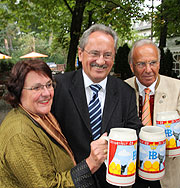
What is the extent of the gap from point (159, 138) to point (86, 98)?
0.81m

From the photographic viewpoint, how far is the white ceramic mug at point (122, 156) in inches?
46.6

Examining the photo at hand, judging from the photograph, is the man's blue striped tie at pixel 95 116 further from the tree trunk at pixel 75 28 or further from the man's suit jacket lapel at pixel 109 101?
the tree trunk at pixel 75 28

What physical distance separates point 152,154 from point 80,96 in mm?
843

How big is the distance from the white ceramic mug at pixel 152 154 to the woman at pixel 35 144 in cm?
23

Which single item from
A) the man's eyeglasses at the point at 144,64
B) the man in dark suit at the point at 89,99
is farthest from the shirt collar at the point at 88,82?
the man's eyeglasses at the point at 144,64

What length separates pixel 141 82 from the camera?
7.39 ft

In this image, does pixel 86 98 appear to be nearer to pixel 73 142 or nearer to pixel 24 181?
pixel 73 142

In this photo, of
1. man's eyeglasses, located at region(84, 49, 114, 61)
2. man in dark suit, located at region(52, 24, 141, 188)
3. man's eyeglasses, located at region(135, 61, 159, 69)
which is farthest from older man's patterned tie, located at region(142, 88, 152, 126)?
man's eyeglasses, located at region(84, 49, 114, 61)

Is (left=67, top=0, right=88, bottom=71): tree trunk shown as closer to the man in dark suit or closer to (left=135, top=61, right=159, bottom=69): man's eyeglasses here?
(left=135, top=61, right=159, bottom=69): man's eyeglasses

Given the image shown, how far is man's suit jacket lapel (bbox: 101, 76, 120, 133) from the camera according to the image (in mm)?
1819

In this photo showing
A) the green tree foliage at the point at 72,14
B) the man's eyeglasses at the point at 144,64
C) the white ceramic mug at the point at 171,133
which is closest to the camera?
the white ceramic mug at the point at 171,133

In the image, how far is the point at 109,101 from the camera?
1.92 meters

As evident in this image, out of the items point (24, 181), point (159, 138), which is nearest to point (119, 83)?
point (159, 138)

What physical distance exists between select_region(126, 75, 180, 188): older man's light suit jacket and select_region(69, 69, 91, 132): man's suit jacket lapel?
2.15 feet
